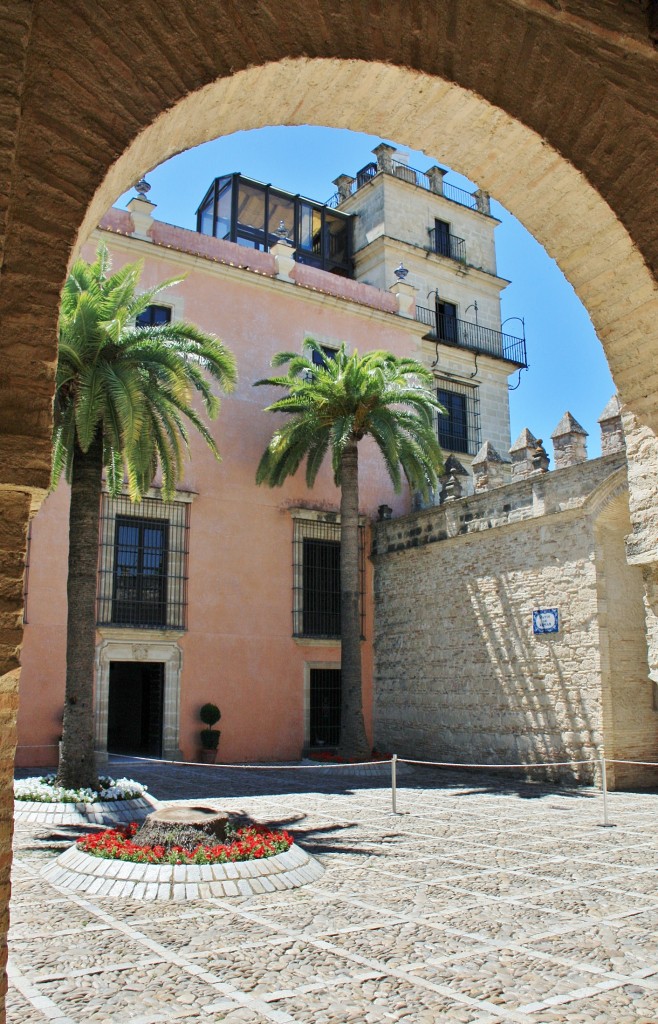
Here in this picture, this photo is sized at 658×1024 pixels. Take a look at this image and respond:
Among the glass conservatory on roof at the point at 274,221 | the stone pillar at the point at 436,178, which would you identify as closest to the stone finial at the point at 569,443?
the glass conservatory on roof at the point at 274,221

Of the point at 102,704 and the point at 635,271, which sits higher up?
the point at 635,271

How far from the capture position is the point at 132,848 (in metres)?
7.17

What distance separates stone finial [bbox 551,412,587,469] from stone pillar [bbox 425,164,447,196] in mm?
12330

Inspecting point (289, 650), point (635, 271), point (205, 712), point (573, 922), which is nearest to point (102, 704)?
point (205, 712)

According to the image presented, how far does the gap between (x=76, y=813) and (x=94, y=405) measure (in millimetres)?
5152

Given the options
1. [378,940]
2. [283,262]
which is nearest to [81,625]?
[378,940]

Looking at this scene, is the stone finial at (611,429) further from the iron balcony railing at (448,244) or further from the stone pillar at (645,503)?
the iron balcony railing at (448,244)

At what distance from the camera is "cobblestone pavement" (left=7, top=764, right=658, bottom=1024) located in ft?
14.4

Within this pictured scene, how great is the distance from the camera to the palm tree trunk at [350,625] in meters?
16.5

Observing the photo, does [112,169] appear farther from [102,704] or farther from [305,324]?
[305,324]

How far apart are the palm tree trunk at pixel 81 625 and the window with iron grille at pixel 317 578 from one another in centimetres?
751

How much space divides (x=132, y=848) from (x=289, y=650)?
11.3 meters

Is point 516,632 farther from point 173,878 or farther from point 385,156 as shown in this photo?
point 385,156

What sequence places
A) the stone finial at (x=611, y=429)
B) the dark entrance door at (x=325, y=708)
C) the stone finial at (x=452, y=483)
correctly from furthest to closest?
the dark entrance door at (x=325, y=708) < the stone finial at (x=452, y=483) < the stone finial at (x=611, y=429)
